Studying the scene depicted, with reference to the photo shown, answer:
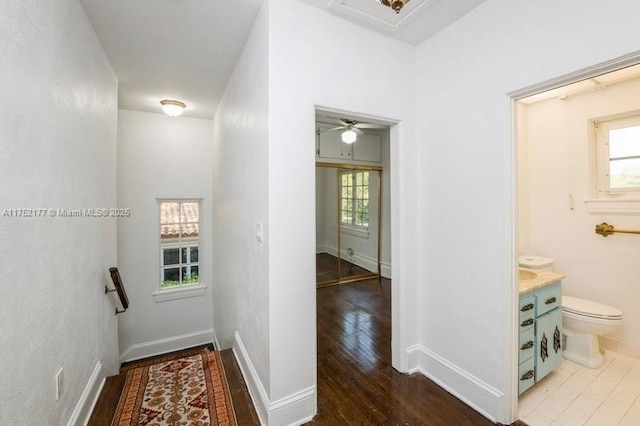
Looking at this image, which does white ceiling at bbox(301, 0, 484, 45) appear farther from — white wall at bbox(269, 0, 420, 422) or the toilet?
the toilet

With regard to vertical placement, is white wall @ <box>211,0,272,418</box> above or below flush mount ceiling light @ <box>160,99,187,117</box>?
below

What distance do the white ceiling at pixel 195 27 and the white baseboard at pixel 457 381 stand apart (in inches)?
102

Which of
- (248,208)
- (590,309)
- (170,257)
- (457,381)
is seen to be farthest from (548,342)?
(170,257)

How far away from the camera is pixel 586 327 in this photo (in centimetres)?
229

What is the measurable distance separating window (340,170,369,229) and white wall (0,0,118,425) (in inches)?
153

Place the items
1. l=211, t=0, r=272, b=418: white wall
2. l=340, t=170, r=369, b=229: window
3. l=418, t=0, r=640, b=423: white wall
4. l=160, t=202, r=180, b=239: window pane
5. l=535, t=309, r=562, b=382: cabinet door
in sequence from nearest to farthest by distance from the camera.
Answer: l=418, t=0, r=640, b=423: white wall
l=211, t=0, r=272, b=418: white wall
l=535, t=309, r=562, b=382: cabinet door
l=160, t=202, r=180, b=239: window pane
l=340, t=170, r=369, b=229: window

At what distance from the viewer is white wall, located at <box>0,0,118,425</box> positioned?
1.01 meters

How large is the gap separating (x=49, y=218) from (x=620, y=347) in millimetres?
4585

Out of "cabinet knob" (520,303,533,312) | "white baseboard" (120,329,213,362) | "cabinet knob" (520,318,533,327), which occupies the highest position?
"cabinet knob" (520,303,533,312)

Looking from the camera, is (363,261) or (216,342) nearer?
(216,342)

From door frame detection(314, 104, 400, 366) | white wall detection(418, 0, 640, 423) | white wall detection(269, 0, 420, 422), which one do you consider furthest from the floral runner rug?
white wall detection(418, 0, 640, 423)

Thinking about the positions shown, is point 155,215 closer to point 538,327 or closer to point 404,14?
point 404,14

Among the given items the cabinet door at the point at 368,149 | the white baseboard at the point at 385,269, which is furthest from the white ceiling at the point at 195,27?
the white baseboard at the point at 385,269

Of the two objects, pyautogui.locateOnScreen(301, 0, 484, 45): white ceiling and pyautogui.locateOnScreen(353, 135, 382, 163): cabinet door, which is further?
pyautogui.locateOnScreen(353, 135, 382, 163): cabinet door
